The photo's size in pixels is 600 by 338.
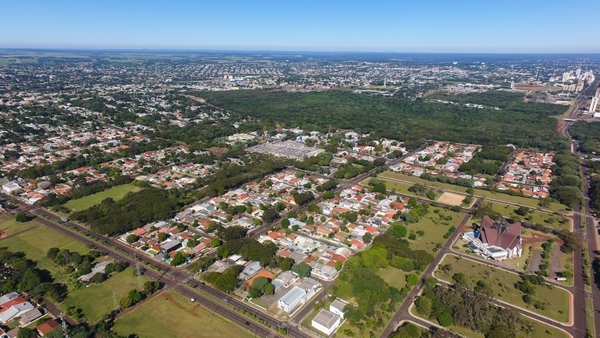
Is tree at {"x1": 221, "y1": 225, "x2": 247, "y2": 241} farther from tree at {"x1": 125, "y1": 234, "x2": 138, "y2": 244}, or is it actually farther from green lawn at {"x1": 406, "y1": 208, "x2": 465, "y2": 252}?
green lawn at {"x1": 406, "y1": 208, "x2": 465, "y2": 252}

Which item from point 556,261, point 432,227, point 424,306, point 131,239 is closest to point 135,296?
point 131,239

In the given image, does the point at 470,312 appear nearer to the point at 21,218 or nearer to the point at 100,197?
the point at 100,197

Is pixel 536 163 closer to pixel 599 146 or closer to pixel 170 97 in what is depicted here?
pixel 599 146

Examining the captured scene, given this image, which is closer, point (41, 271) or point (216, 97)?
point (41, 271)

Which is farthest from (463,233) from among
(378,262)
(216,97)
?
(216,97)

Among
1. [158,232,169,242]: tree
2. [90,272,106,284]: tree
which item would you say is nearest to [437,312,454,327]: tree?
[158,232,169,242]: tree

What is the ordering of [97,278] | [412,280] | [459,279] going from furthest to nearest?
1. [459,279]
2. [97,278]
3. [412,280]

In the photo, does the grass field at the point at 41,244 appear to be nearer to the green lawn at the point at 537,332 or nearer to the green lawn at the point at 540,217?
the green lawn at the point at 537,332
